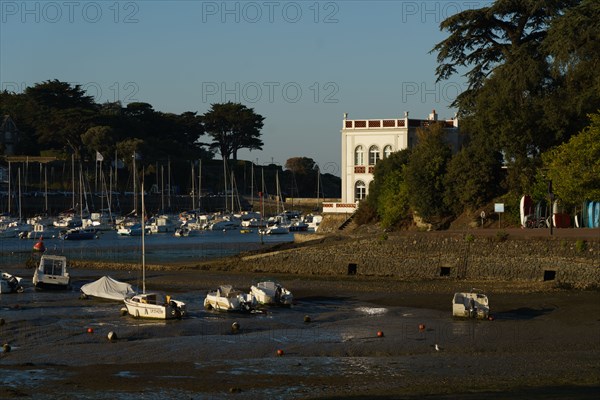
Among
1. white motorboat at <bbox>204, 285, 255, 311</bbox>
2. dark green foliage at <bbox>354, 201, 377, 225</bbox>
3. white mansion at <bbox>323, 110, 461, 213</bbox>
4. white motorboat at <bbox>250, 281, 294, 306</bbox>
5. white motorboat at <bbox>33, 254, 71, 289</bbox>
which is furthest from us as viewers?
white mansion at <bbox>323, 110, 461, 213</bbox>

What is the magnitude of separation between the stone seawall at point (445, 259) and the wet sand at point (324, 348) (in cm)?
211

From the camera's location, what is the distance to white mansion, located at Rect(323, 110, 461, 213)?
85.9 m

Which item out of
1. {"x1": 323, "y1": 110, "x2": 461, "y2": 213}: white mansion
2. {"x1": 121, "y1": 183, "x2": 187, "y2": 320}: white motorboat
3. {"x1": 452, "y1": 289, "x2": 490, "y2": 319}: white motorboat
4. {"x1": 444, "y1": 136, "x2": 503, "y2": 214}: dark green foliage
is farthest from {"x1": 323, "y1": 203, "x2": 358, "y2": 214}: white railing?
{"x1": 452, "y1": 289, "x2": 490, "y2": 319}: white motorboat

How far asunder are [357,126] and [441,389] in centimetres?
6090

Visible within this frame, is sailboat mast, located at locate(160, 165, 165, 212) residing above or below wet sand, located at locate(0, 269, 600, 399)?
above

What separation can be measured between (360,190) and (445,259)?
1343 inches

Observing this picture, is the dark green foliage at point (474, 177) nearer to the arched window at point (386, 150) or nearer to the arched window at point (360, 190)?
the arched window at point (386, 150)

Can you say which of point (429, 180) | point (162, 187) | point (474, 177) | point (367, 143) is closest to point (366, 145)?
point (367, 143)

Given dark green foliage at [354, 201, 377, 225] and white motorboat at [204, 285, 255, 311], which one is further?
dark green foliage at [354, 201, 377, 225]

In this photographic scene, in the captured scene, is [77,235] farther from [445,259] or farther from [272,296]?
[272,296]

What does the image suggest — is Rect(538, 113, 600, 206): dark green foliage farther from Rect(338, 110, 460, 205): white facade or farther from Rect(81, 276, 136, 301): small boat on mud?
Rect(338, 110, 460, 205): white facade

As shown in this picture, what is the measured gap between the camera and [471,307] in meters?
39.3

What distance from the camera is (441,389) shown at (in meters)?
26.6

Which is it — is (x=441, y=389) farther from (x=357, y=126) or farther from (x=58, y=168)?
(x=58, y=168)
